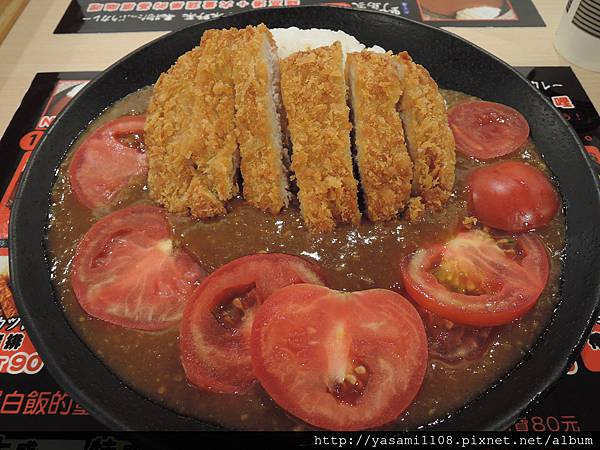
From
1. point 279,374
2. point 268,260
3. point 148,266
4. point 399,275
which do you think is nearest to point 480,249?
point 399,275

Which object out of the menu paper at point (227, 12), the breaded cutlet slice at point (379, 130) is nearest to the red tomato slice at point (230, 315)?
the breaded cutlet slice at point (379, 130)

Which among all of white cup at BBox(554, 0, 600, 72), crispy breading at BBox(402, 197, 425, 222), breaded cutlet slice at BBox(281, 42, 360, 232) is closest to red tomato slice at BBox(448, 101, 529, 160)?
crispy breading at BBox(402, 197, 425, 222)

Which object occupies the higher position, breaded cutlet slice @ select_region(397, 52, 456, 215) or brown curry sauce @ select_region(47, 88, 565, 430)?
breaded cutlet slice @ select_region(397, 52, 456, 215)

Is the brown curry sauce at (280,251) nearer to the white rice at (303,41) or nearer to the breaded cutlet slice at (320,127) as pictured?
the breaded cutlet slice at (320,127)

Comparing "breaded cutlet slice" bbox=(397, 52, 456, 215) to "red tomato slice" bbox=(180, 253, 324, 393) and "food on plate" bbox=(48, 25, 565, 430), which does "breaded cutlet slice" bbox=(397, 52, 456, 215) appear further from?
"red tomato slice" bbox=(180, 253, 324, 393)

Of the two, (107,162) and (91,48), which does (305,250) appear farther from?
(91,48)

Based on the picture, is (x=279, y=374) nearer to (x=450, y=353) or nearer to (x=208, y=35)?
(x=450, y=353)
